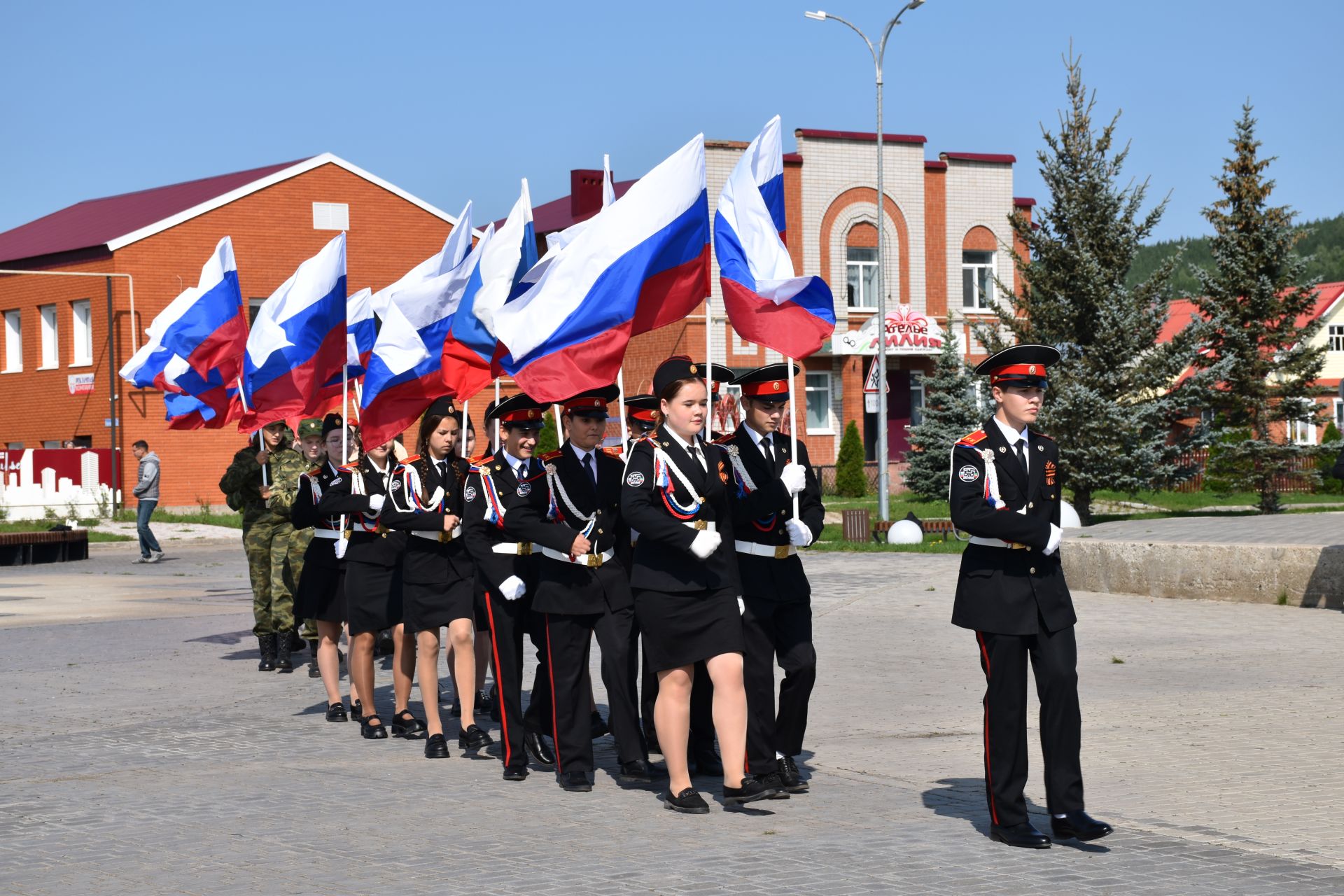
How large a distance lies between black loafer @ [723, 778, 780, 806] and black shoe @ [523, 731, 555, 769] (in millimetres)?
1647

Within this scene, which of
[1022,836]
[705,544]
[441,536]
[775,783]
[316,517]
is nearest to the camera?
[1022,836]

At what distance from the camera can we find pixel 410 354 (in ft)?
37.8

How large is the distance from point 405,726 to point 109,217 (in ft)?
139

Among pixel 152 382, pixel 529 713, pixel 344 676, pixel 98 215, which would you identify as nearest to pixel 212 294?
pixel 152 382

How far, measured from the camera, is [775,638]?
8.20 meters

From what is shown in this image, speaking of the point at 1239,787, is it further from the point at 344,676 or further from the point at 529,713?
the point at 344,676

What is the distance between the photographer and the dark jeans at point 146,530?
90.5 ft

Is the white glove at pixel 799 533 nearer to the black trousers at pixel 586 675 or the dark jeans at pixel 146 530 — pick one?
the black trousers at pixel 586 675

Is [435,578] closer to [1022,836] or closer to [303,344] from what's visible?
[303,344]

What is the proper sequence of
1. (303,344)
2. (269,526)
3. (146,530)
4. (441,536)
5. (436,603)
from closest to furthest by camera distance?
(436,603), (441,536), (303,344), (269,526), (146,530)

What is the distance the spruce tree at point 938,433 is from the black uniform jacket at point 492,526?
88.4 feet

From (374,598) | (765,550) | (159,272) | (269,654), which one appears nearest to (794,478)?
(765,550)

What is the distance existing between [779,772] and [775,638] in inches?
25.4

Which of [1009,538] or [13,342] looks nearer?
[1009,538]
